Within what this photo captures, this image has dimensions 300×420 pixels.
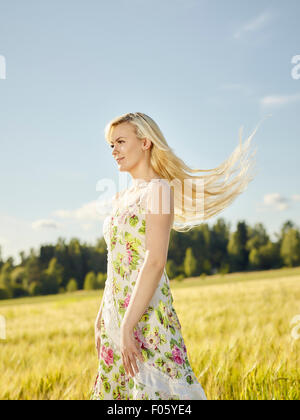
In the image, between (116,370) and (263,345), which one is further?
(263,345)

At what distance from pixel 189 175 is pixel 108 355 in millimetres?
974

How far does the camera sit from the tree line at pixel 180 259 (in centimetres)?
4328

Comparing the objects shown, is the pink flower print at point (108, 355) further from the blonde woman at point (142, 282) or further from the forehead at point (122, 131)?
the forehead at point (122, 131)

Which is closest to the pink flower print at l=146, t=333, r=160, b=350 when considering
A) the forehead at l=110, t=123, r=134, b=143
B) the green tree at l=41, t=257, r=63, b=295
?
the forehead at l=110, t=123, r=134, b=143

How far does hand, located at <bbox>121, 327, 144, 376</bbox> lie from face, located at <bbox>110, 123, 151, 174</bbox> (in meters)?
0.76

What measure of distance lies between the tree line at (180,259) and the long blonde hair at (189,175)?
3726 cm

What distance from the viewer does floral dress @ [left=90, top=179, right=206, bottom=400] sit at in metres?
1.78

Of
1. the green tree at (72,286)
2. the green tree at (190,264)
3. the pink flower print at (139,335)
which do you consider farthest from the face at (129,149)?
the green tree at (190,264)

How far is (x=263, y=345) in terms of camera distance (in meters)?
3.66

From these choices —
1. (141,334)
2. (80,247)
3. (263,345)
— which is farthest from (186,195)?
(80,247)

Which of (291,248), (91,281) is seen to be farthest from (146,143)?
(291,248)

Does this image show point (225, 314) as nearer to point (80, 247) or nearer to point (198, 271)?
point (80, 247)

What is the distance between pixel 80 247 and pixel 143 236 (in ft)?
139

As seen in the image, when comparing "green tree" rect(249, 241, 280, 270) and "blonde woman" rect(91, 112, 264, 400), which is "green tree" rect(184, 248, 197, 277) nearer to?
"green tree" rect(249, 241, 280, 270)
